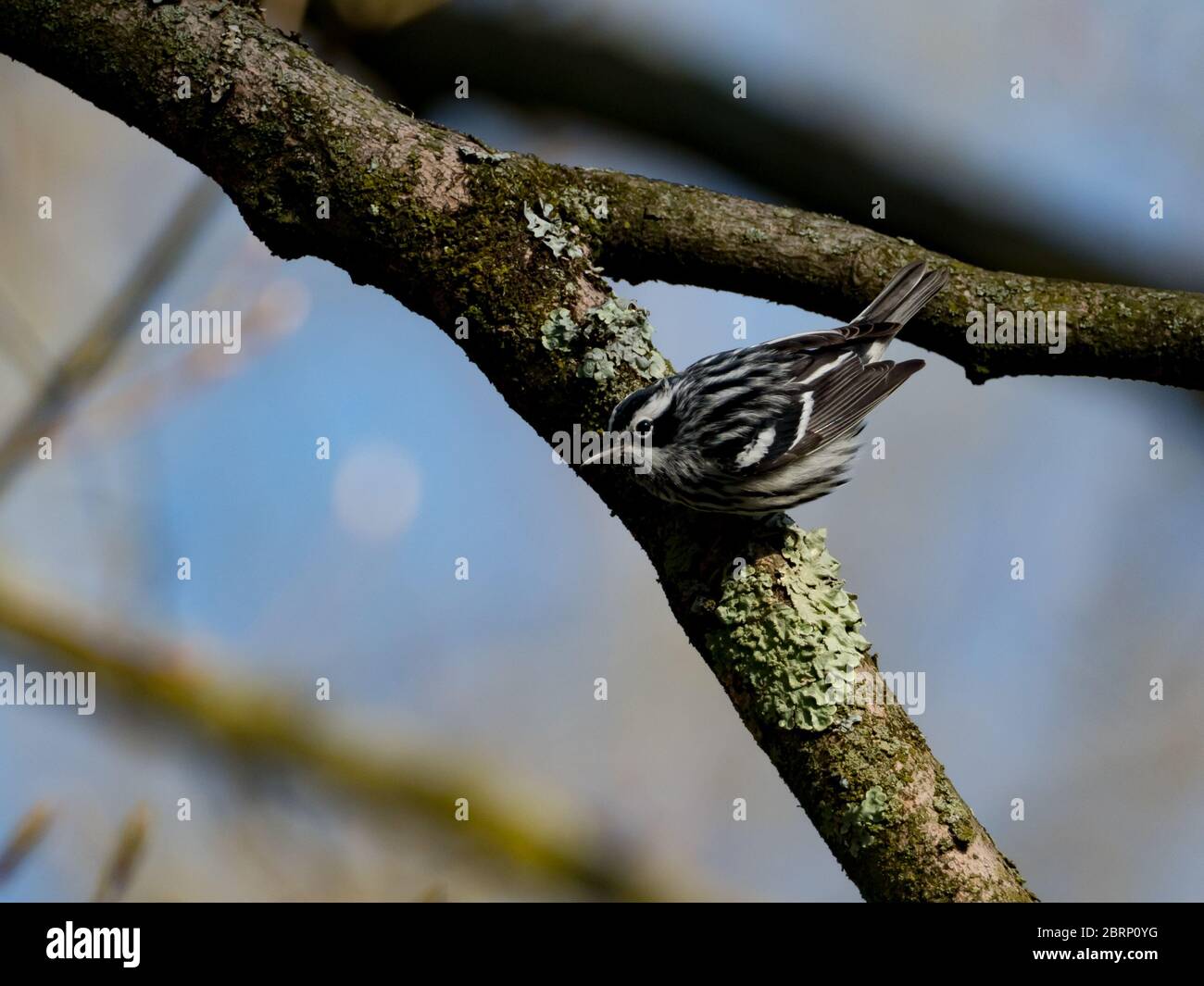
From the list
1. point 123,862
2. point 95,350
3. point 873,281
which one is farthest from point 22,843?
point 873,281

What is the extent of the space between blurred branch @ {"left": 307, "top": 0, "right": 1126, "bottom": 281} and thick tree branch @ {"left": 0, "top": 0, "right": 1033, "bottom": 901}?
190cm

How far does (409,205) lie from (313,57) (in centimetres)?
64

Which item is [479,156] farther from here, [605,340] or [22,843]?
[22,843]

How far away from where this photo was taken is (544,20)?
536 cm

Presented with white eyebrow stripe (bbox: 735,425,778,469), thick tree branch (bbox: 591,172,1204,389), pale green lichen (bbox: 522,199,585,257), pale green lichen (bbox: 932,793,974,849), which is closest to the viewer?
pale green lichen (bbox: 932,793,974,849)

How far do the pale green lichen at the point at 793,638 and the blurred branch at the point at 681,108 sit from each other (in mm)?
2714

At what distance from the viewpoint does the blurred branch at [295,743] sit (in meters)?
4.64

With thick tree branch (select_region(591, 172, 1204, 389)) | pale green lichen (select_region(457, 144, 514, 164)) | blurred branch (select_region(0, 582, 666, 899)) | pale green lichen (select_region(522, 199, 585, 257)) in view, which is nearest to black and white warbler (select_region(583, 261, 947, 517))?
thick tree branch (select_region(591, 172, 1204, 389))

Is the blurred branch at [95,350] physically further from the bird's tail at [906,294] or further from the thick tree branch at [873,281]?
the bird's tail at [906,294]

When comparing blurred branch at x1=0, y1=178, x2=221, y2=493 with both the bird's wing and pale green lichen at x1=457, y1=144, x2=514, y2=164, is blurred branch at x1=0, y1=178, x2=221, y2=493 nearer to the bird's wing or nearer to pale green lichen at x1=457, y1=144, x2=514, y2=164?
pale green lichen at x1=457, y1=144, x2=514, y2=164

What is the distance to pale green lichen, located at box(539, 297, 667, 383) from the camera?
10.2 feet

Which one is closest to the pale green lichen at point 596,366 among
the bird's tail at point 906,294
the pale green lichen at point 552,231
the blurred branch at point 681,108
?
the pale green lichen at point 552,231

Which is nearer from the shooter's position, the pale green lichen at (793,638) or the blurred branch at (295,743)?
the pale green lichen at (793,638)
